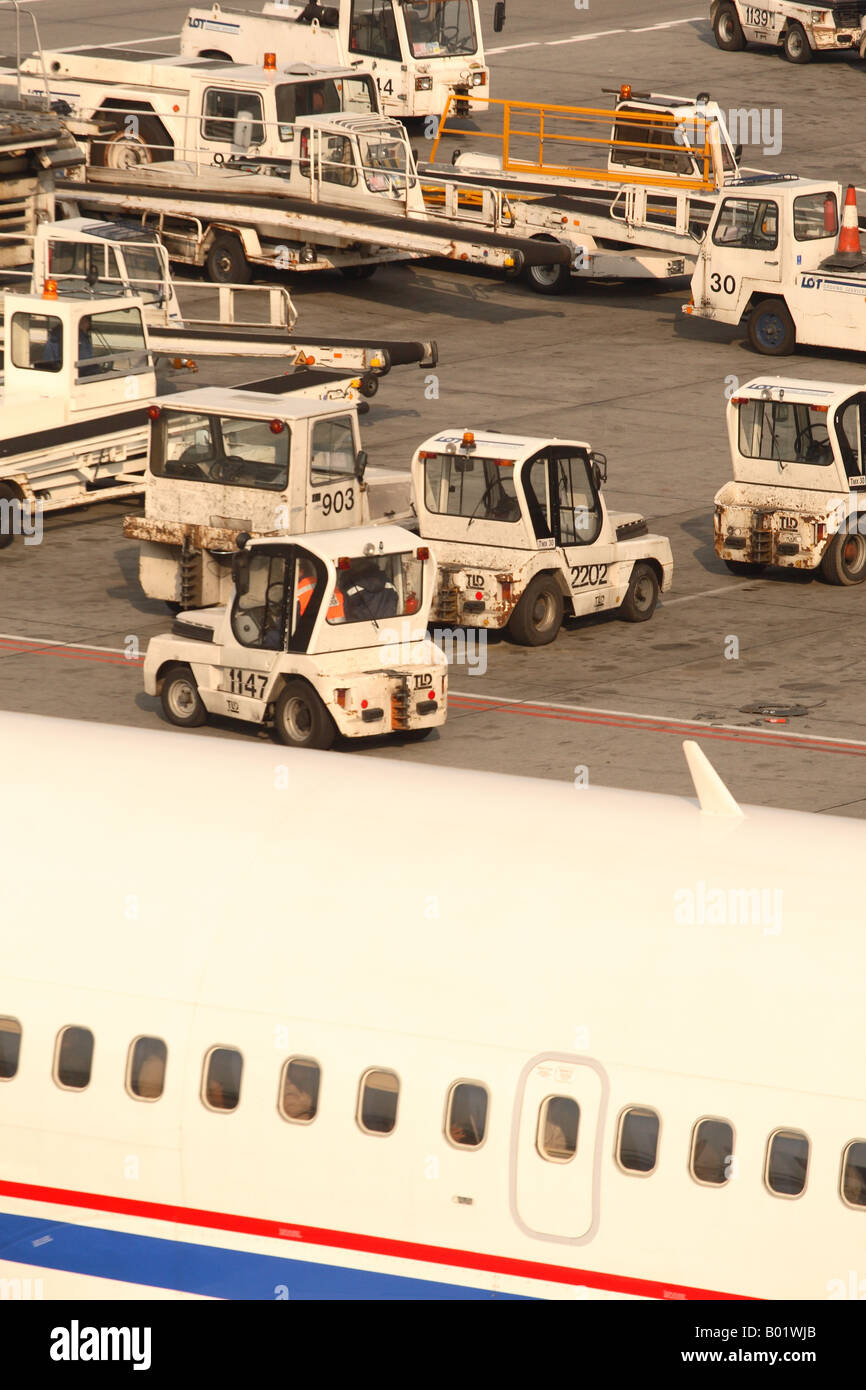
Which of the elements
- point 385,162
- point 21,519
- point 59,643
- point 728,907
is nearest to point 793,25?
point 385,162

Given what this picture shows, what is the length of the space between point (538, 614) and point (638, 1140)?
19.5 meters

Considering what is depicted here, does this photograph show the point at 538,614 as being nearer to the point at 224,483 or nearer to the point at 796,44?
the point at 224,483

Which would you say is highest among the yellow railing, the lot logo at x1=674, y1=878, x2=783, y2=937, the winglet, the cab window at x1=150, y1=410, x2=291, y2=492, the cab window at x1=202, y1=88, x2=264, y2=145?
the cab window at x1=202, y1=88, x2=264, y2=145

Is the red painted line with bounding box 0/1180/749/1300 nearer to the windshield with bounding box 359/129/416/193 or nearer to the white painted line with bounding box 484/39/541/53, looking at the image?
the windshield with bounding box 359/129/416/193

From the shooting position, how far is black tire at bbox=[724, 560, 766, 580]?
32125 mm

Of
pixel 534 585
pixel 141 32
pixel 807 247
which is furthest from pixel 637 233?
pixel 141 32

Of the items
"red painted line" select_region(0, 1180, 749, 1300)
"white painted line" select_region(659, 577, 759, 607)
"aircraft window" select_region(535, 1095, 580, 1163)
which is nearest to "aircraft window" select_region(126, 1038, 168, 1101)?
"red painted line" select_region(0, 1180, 749, 1300)

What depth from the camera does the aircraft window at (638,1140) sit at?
961 centimetres

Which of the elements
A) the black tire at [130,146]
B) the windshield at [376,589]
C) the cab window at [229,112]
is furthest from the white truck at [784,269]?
the windshield at [376,589]

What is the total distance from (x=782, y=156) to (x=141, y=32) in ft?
72.5

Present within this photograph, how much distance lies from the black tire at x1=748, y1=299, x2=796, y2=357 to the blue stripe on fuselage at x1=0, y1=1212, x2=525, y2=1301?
118 feet

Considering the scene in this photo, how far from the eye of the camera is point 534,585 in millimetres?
28625

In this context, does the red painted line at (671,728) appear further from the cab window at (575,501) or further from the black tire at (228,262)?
the black tire at (228,262)
